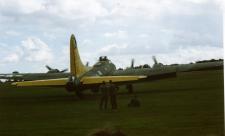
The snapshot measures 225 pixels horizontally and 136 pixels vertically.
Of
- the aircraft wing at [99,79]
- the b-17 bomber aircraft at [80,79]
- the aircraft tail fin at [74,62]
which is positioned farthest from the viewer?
the aircraft tail fin at [74,62]

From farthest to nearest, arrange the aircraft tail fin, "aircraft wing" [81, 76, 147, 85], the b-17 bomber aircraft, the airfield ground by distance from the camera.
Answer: the aircraft tail fin → "aircraft wing" [81, 76, 147, 85] → the b-17 bomber aircraft → the airfield ground

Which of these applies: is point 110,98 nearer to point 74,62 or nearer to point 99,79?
point 99,79

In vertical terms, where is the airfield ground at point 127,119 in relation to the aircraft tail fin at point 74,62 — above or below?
below

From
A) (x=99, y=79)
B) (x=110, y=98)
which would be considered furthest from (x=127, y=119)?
(x=99, y=79)

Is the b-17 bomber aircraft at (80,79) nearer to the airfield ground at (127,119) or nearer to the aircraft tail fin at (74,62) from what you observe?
the aircraft tail fin at (74,62)

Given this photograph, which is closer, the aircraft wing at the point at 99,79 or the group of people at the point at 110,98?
the group of people at the point at 110,98

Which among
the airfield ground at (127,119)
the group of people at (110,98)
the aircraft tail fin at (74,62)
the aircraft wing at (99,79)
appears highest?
the aircraft tail fin at (74,62)

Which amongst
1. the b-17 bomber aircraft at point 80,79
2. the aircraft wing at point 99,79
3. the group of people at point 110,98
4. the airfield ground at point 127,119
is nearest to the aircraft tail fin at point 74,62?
the b-17 bomber aircraft at point 80,79

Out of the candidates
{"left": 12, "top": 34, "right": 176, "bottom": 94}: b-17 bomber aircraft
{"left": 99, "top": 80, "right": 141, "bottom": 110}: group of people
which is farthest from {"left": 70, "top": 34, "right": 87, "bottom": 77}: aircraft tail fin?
{"left": 99, "top": 80, "right": 141, "bottom": 110}: group of people

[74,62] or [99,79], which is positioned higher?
[74,62]

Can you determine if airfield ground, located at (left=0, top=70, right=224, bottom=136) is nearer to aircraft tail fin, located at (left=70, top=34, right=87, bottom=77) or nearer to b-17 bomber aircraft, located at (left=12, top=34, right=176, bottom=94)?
b-17 bomber aircraft, located at (left=12, top=34, right=176, bottom=94)

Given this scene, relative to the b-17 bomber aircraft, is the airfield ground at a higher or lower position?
lower

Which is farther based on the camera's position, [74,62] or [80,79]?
[74,62]

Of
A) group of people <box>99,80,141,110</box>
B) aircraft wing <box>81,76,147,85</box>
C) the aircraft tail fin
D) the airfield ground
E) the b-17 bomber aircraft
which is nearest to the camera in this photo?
the airfield ground
